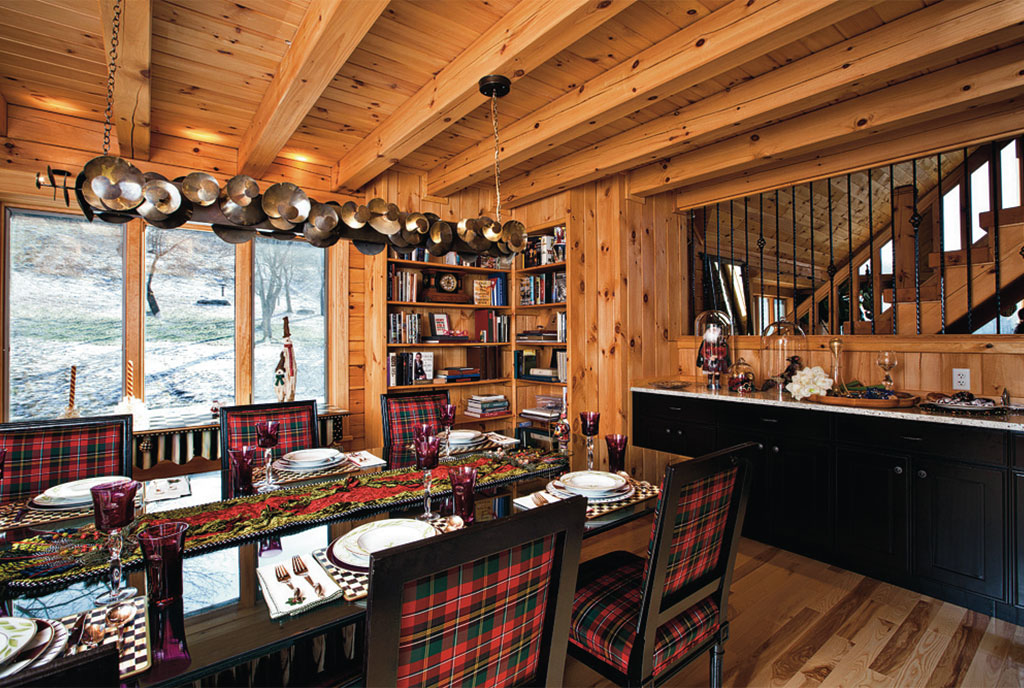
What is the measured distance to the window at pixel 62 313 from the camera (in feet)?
9.47

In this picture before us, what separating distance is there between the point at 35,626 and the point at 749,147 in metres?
3.49

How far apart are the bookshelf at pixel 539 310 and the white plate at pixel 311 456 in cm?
207

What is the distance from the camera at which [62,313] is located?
298 centimetres

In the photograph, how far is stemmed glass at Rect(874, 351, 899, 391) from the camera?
9.03ft

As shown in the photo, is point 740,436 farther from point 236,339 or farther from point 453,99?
point 236,339

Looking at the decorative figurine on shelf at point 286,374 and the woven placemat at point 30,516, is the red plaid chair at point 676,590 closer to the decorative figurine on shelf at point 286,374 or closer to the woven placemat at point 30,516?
the woven placemat at point 30,516

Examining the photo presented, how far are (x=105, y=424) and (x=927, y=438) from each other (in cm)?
357

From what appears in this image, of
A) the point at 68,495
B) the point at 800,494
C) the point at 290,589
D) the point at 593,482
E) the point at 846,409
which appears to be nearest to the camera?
the point at 290,589

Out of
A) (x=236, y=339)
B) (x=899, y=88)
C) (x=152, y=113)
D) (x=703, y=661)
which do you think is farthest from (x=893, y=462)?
(x=152, y=113)

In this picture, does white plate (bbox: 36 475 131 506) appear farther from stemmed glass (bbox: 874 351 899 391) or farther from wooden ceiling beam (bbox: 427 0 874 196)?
stemmed glass (bbox: 874 351 899 391)

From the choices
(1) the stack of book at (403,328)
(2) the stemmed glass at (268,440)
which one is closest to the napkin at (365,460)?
(2) the stemmed glass at (268,440)

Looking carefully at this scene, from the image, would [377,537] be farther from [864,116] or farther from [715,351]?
[864,116]

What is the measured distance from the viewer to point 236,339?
11.5 ft

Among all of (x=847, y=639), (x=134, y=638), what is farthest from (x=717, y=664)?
(x=134, y=638)
